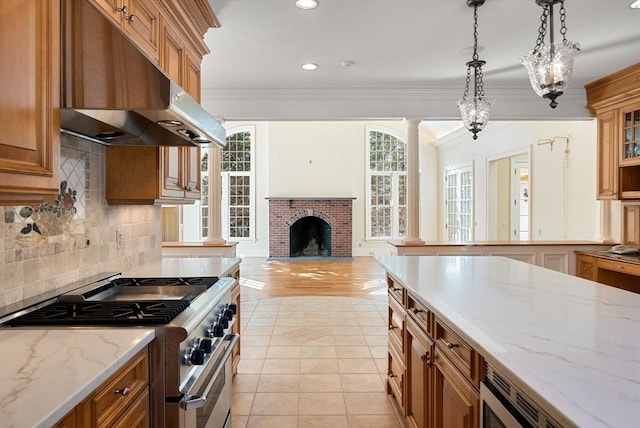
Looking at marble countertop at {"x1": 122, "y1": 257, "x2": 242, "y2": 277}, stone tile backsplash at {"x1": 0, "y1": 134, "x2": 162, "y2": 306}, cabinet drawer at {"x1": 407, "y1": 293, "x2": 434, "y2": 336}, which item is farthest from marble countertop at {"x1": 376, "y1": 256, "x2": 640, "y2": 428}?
stone tile backsplash at {"x1": 0, "y1": 134, "x2": 162, "y2": 306}

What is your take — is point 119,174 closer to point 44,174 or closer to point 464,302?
point 44,174

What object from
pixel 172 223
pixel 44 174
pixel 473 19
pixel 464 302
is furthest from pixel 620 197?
pixel 172 223

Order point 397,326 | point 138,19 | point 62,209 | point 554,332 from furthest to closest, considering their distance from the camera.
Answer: point 397,326, point 138,19, point 62,209, point 554,332

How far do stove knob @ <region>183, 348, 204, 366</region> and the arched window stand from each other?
29.9 ft

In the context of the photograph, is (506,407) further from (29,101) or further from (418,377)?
(29,101)

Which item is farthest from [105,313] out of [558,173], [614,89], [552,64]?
[558,173]

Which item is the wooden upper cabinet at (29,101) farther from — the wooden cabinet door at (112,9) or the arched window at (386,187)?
the arched window at (386,187)

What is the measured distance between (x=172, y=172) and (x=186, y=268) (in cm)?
63

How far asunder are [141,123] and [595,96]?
5080 millimetres

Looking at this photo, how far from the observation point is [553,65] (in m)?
2.37

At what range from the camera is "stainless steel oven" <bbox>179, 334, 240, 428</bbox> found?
4.67ft

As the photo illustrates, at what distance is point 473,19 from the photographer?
3.19m

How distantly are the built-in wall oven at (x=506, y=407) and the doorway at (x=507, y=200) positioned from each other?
6.34m

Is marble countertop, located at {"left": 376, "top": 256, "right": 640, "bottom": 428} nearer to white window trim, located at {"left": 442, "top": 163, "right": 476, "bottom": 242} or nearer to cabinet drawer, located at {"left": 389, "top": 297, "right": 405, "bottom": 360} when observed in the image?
cabinet drawer, located at {"left": 389, "top": 297, "right": 405, "bottom": 360}
